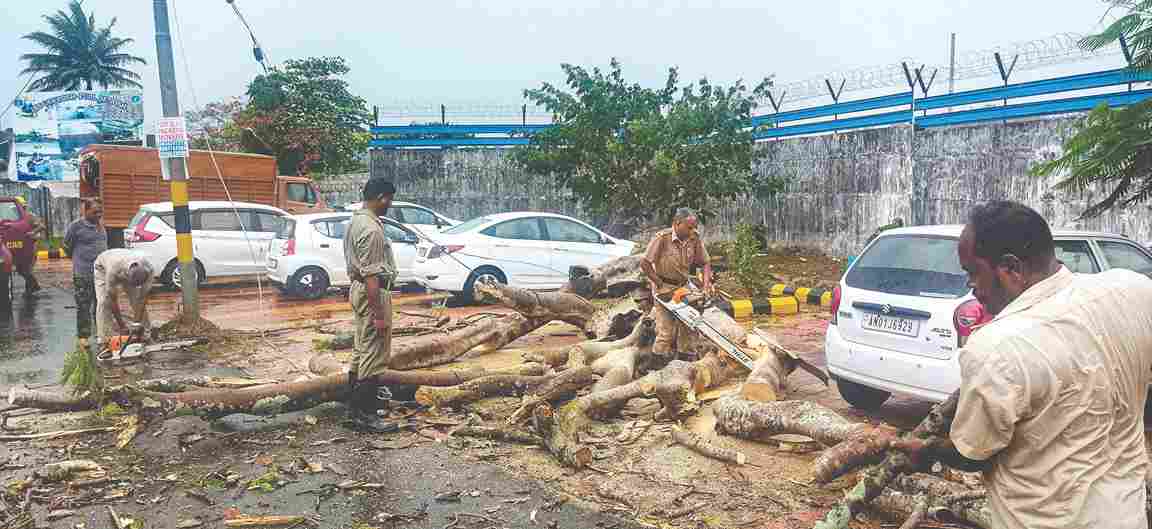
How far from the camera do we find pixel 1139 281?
2.25 m

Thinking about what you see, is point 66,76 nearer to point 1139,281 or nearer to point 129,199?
point 129,199

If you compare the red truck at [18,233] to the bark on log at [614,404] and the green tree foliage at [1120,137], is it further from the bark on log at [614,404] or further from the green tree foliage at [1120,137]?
the green tree foliage at [1120,137]

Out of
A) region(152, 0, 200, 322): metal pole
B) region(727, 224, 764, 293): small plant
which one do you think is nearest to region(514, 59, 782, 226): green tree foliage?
region(727, 224, 764, 293): small plant

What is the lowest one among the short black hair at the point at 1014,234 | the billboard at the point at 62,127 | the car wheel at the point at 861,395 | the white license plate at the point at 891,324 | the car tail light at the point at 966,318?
the car wheel at the point at 861,395

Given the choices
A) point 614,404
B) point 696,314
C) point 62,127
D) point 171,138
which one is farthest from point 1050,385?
point 62,127

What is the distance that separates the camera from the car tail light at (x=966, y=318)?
5520 mm

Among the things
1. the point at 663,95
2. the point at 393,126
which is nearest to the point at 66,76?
the point at 393,126

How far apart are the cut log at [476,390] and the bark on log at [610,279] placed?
521 centimetres

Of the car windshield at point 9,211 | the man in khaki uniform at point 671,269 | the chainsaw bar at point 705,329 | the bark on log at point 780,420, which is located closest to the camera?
the bark on log at point 780,420

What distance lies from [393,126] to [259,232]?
338 inches

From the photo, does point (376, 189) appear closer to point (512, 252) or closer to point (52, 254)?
point (512, 252)

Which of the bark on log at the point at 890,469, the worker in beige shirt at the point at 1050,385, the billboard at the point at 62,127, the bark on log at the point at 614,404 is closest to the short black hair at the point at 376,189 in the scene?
the bark on log at the point at 614,404

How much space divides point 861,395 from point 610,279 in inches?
252

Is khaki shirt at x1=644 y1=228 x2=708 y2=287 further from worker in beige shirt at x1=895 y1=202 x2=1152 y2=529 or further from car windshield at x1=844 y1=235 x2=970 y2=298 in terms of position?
worker in beige shirt at x1=895 y1=202 x2=1152 y2=529
